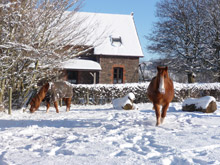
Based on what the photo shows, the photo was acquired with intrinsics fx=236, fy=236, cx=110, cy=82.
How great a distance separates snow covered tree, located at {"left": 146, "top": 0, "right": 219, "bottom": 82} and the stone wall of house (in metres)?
3.54

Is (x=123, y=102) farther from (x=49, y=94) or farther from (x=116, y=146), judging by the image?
(x=116, y=146)

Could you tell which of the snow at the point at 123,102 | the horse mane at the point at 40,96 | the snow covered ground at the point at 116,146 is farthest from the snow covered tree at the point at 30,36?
the snow covered ground at the point at 116,146

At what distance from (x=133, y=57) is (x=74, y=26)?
11.9m

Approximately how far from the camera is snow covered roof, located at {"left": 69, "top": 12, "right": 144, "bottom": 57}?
70.1 feet

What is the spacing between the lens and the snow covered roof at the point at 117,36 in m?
21.4

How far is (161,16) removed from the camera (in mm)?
24594

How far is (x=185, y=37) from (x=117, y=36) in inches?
255

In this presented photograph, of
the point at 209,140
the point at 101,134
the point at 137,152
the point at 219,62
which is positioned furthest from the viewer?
the point at 219,62

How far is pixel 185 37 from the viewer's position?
73.7 feet

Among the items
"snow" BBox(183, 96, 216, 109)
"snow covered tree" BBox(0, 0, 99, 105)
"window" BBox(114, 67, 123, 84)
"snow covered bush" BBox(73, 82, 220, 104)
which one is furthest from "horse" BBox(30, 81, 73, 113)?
"window" BBox(114, 67, 123, 84)

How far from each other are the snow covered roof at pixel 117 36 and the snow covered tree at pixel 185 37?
2608mm

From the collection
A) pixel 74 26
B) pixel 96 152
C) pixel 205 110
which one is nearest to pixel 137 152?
pixel 96 152

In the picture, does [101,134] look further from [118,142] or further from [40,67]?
[40,67]

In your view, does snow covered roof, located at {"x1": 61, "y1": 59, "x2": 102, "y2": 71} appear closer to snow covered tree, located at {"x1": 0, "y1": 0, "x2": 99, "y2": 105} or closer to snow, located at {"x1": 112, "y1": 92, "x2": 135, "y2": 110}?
snow covered tree, located at {"x1": 0, "y1": 0, "x2": 99, "y2": 105}
